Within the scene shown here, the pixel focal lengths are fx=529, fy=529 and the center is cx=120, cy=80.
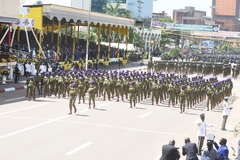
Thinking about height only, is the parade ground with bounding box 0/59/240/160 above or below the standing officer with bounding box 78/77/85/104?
below

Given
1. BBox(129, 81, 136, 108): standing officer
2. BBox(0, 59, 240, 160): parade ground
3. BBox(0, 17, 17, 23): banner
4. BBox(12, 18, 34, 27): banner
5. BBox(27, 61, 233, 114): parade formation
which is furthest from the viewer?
BBox(12, 18, 34, 27): banner

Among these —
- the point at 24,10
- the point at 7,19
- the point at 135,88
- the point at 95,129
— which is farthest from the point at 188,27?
the point at 95,129

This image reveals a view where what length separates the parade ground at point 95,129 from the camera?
14.6m

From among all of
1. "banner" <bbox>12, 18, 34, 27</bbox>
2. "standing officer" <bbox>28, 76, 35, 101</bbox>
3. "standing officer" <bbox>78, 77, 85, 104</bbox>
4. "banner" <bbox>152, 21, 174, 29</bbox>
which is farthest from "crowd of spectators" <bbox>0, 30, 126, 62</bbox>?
"banner" <bbox>152, 21, 174, 29</bbox>

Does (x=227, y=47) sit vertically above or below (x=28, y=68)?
above

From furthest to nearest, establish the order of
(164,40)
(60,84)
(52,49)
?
(164,40), (52,49), (60,84)

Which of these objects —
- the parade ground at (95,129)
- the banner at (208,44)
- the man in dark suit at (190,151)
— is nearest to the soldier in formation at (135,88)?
the parade ground at (95,129)

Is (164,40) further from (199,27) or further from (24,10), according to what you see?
(24,10)

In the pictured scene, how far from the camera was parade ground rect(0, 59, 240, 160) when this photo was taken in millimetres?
14625

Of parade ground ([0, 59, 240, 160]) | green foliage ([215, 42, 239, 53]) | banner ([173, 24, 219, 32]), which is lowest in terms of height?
parade ground ([0, 59, 240, 160])

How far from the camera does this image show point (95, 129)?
18094 mm

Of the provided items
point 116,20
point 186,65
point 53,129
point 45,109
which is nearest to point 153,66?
point 186,65

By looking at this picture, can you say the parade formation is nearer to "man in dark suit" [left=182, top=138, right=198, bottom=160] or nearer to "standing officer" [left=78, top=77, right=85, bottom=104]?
"standing officer" [left=78, top=77, right=85, bottom=104]

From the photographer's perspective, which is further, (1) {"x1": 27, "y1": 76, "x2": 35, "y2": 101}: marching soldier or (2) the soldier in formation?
(2) the soldier in formation
